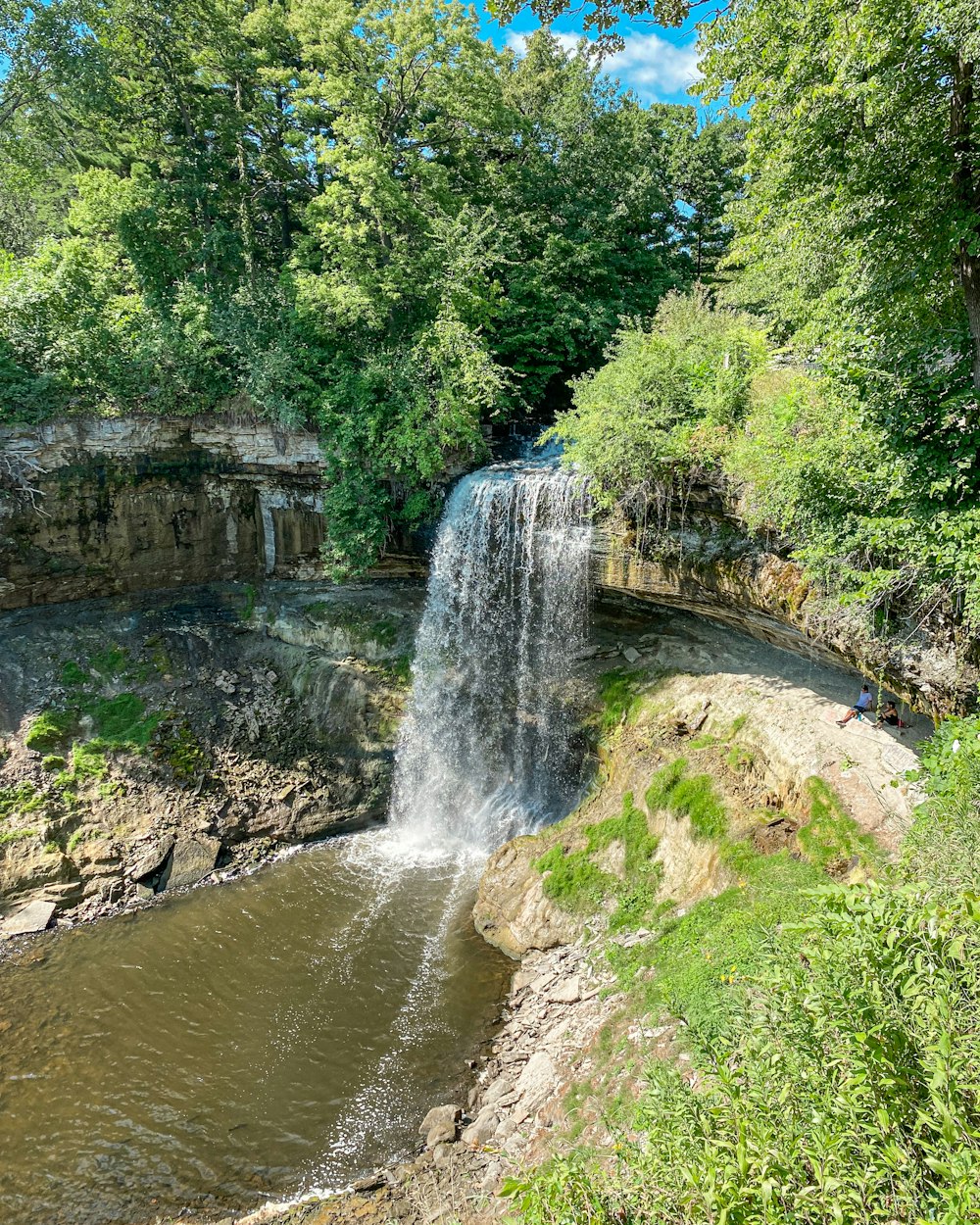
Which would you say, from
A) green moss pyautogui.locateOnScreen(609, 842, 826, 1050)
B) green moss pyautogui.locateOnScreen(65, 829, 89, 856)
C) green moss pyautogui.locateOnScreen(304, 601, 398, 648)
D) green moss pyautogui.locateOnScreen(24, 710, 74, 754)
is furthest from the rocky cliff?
green moss pyautogui.locateOnScreen(65, 829, 89, 856)

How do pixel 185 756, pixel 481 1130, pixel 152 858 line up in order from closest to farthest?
pixel 481 1130 < pixel 152 858 < pixel 185 756

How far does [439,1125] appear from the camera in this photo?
316 inches

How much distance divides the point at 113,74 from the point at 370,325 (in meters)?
9.98

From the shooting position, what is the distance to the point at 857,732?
34.5ft

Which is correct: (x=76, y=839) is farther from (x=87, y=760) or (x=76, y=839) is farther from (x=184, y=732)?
(x=184, y=732)

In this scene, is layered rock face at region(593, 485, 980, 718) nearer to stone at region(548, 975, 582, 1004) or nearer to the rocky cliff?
the rocky cliff

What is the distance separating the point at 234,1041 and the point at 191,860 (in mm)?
4896

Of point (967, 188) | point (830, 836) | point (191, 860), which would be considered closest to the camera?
point (967, 188)

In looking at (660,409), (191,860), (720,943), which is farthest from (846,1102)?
(191,860)

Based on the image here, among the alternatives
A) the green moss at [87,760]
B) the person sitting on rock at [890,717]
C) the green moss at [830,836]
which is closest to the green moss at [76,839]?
the green moss at [87,760]

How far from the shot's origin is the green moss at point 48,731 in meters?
14.1

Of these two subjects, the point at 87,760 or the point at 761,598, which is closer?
the point at 761,598

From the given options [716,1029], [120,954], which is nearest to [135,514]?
[120,954]

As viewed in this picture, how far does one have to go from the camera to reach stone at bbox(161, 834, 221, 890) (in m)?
13.3
